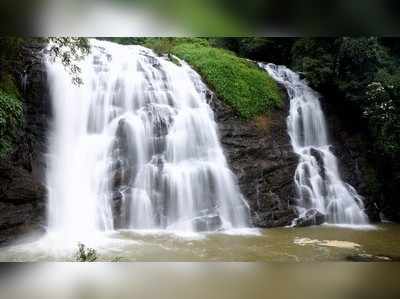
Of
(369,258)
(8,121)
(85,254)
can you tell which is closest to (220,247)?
(85,254)

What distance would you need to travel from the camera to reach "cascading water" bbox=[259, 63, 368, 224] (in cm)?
627

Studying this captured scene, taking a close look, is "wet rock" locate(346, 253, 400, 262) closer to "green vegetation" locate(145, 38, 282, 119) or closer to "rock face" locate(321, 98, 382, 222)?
"rock face" locate(321, 98, 382, 222)

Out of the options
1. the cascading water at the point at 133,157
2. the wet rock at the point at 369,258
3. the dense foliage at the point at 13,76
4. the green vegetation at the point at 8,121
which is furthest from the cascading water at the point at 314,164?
the green vegetation at the point at 8,121

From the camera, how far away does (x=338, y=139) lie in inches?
277

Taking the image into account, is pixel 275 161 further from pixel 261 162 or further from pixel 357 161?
pixel 357 161

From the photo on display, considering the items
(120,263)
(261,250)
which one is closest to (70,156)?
(120,263)

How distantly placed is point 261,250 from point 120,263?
1.49 m

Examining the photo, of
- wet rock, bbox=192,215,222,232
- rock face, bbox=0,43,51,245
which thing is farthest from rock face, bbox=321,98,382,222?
rock face, bbox=0,43,51,245

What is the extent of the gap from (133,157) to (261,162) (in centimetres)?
163

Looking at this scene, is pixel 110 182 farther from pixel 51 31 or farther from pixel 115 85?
pixel 51 31

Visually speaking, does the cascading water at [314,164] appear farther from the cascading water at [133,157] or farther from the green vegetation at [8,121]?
the green vegetation at [8,121]

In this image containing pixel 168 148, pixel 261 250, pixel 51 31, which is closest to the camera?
pixel 51 31

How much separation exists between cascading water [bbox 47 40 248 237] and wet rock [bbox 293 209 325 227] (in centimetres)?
69

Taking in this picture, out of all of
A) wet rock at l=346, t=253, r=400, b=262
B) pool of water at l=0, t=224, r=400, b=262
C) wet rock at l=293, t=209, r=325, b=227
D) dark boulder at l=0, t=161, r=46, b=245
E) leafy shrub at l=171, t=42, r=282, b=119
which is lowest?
wet rock at l=346, t=253, r=400, b=262
